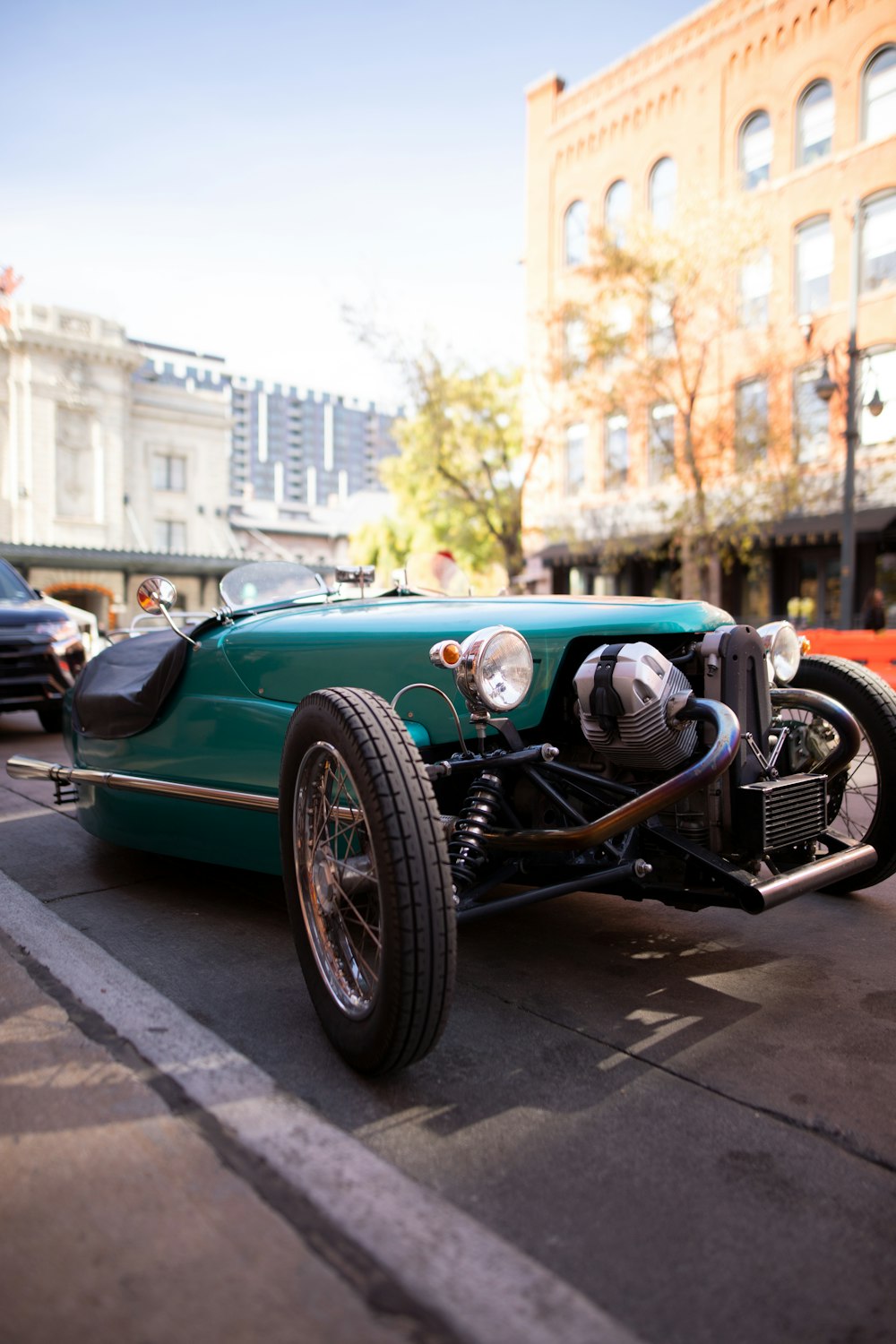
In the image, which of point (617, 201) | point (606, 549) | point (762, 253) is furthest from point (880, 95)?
point (606, 549)

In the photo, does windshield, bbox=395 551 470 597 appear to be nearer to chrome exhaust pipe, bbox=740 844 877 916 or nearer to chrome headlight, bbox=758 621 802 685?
chrome headlight, bbox=758 621 802 685

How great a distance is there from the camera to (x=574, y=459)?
79.4ft

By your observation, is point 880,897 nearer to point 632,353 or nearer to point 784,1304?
point 784,1304

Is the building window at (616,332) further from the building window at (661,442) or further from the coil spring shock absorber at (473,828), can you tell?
the coil spring shock absorber at (473,828)

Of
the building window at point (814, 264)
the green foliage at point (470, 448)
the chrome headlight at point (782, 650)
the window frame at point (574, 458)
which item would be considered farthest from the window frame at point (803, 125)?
the chrome headlight at point (782, 650)

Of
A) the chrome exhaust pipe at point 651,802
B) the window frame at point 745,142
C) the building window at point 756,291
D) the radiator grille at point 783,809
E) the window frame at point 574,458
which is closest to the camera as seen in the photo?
the chrome exhaust pipe at point 651,802

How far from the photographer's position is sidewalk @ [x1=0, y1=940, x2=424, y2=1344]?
1.51 meters

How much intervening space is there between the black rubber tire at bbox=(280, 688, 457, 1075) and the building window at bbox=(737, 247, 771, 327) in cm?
1955

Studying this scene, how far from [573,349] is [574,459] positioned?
401cm

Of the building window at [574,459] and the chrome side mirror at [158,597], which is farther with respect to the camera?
the building window at [574,459]

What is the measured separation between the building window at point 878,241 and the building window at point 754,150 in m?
2.78

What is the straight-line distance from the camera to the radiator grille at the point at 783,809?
281 centimetres

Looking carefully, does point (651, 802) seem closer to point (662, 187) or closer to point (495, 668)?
point (495, 668)

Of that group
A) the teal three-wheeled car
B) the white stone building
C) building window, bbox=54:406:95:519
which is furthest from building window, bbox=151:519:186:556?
the teal three-wheeled car
